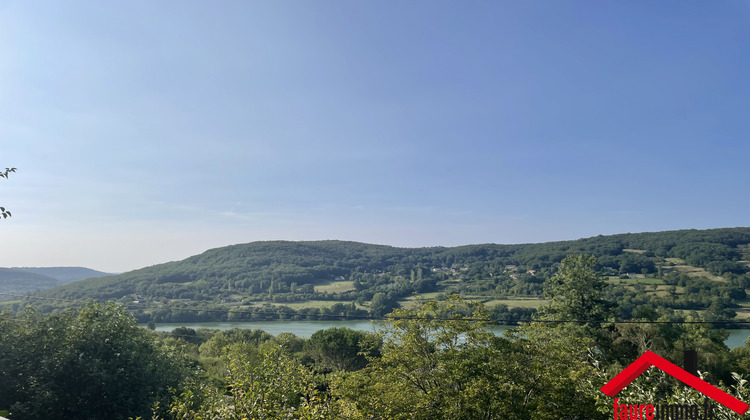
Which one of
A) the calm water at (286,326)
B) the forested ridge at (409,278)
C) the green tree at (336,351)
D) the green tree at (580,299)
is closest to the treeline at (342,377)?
the green tree at (580,299)

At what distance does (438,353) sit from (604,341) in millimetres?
20977

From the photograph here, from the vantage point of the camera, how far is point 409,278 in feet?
436

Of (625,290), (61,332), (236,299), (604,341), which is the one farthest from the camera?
(236,299)

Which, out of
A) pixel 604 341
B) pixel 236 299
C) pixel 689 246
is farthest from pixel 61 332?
pixel 689 246

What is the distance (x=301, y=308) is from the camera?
9862 cm

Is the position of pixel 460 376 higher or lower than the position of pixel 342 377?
higher

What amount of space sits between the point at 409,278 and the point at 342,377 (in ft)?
391

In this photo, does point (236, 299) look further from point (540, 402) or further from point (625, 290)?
point (540, 402)

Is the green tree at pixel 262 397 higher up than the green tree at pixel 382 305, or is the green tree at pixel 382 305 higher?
the green tree at pixel 262 397

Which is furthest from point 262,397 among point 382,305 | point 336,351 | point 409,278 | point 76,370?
point 409,278

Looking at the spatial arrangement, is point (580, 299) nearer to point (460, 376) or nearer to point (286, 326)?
point (460, 376)

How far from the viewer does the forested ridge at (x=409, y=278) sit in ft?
251

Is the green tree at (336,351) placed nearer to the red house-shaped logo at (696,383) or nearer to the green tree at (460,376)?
the green tree at (460,376)

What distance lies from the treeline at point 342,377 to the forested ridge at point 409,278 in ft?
161
